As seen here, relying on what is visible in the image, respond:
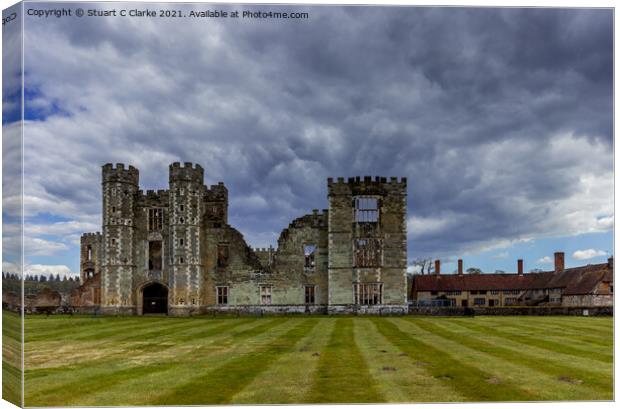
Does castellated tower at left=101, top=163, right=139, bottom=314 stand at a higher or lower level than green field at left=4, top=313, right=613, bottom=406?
higher

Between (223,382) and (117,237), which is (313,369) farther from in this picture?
(117,237)

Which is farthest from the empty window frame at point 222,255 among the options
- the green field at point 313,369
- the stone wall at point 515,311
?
the green field at point 313,369

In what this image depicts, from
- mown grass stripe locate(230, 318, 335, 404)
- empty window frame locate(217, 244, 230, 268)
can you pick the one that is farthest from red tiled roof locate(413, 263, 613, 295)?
mown grass stripe locate(230, 318, 335, 404)

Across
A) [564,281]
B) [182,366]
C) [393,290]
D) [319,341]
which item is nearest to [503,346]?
[319,341]

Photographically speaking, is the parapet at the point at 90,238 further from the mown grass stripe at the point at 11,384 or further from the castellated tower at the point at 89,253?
the mown grass stripe at the point at 11,384

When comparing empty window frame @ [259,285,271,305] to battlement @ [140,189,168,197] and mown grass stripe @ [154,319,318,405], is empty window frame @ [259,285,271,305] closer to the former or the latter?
battlement @ [140,189,168,197]

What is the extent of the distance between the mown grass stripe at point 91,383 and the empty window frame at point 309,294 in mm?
28934

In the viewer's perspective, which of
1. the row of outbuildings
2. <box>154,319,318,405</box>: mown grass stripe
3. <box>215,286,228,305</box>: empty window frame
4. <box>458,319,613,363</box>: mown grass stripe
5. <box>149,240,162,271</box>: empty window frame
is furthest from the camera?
the row of outbuildings

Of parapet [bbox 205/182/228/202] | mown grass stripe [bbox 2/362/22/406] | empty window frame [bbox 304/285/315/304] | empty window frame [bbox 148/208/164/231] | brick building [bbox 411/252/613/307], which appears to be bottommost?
brick building [bbox 411/252/613/307]

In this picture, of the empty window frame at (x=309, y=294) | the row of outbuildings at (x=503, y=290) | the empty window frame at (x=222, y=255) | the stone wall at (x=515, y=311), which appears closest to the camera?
the stone wall at (x=515, y=311)

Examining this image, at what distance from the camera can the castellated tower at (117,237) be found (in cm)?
4316

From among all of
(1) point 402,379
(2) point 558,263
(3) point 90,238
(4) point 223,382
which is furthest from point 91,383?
(2) point 558,263

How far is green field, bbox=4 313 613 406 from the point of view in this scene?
37.1ft

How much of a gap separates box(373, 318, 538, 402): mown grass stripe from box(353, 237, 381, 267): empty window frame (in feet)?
79.4
